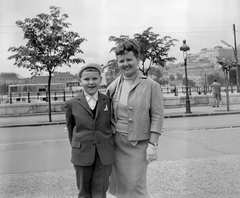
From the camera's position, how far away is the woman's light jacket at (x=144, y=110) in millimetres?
2719

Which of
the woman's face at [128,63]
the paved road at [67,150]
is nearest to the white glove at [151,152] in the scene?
the woman's face at [128,63]

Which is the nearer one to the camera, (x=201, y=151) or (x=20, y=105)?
(x=201, y=151)

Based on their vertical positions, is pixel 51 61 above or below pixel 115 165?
above

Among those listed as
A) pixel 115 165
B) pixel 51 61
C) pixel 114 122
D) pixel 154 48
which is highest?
pixel 154 48

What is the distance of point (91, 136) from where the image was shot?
2.69 m

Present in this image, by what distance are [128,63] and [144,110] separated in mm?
448

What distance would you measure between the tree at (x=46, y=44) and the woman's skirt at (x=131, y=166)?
12.8 m

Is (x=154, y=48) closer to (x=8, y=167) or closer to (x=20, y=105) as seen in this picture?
(x=20, y=105)

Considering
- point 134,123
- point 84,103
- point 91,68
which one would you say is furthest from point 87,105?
point 134,123

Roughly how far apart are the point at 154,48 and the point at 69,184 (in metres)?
15.1

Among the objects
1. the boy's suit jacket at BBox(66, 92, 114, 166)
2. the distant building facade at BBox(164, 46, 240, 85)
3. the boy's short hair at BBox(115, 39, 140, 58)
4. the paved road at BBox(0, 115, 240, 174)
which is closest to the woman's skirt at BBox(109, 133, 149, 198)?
the boy's suit jacket at BBox(66, 92, 114, 166)

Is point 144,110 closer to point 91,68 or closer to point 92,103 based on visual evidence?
point 92,103

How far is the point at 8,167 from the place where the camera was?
5914 mm

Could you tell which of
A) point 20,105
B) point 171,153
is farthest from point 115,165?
point 20,105
